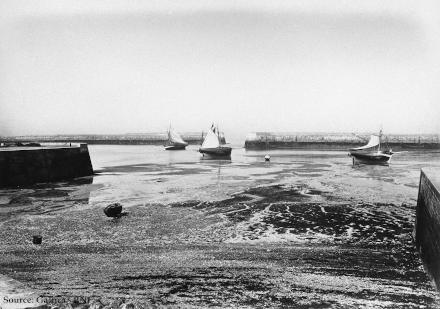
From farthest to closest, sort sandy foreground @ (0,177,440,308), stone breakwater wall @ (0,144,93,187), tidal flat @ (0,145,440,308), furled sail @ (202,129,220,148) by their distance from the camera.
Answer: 1. furled sail @ (202,129,220,148)
2. stone breakwater wall @ (0,144,93,187)
3. tidal flat @ (0,145,440,308)
4. sandy foreground @ (0,177,440,308)

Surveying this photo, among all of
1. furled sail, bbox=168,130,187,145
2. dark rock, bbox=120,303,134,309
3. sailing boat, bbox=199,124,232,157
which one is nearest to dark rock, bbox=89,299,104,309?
dark rock, bbox=120,303,134,309

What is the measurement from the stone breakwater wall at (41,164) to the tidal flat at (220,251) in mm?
3652

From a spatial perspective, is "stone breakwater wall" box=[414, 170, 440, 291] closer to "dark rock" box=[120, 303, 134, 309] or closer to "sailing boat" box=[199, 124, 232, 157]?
"dark rock" box=[120, 303, 134, 309]

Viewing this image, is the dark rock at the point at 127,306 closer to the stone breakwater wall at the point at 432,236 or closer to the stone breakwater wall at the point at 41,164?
the stone breakwater wall at the point at 432,236

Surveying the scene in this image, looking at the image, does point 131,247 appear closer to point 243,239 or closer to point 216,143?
point 243,239

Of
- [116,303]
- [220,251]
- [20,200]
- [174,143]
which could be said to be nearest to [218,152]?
[174,143]

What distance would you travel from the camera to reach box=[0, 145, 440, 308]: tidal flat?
6934 millimetres

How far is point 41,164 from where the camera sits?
987 inches

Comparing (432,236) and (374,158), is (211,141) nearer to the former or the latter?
(374,158)

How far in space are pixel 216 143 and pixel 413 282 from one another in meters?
50.4

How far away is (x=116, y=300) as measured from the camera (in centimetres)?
659

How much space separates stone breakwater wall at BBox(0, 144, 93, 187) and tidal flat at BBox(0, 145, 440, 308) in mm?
3652

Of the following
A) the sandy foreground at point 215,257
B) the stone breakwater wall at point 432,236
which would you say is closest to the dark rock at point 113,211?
the sandy foreground at point 215,257

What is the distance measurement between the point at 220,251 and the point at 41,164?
2115cm
